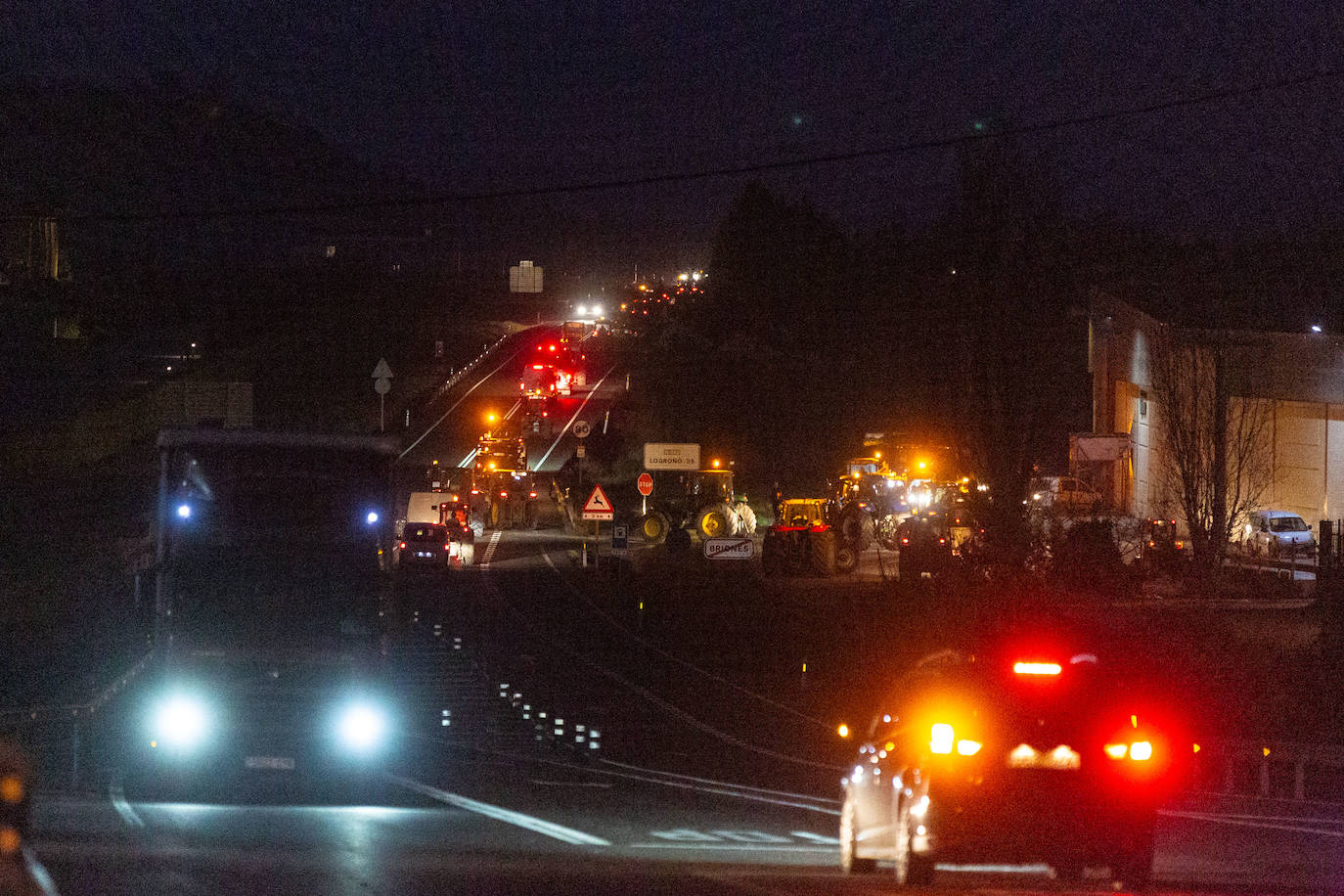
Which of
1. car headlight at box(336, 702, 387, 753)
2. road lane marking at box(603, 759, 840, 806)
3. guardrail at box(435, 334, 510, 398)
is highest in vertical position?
guardrail at box(435, 334, 510, 398)

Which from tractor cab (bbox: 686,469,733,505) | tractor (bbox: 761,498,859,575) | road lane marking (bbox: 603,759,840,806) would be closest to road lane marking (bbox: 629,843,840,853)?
road lane marking (bbox: 603,759,840,806)

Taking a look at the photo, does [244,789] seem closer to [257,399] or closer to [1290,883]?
[1290,883]

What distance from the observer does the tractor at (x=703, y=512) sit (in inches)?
1882

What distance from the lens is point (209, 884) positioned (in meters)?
8.97

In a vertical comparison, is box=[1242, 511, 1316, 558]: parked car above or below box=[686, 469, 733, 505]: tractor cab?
below

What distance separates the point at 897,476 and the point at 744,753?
105ft

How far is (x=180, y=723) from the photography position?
14148 millimetres

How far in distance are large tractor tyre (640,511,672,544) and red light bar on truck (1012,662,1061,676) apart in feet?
135

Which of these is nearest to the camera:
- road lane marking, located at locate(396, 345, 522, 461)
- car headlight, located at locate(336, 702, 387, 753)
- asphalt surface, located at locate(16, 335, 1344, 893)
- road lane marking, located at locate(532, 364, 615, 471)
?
asphalt surface, located at locate(16, 335, 1344, 893)

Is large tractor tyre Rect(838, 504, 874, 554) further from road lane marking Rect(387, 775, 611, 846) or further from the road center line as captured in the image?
road lane marking Rect(387, 775, 611, 846)

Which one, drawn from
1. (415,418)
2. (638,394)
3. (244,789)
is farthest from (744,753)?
(638,394)

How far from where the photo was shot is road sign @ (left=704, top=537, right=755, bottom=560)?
120 ft

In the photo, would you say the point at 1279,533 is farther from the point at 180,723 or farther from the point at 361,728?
the point at 180,723

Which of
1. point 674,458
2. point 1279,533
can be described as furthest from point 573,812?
point 1279,533
